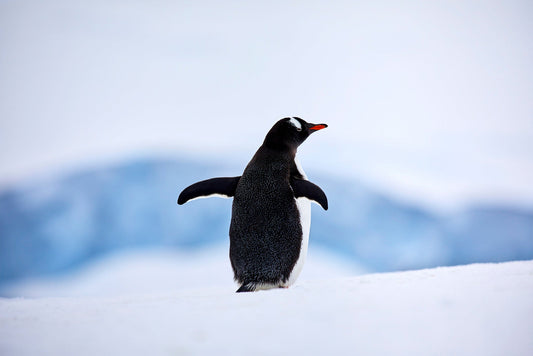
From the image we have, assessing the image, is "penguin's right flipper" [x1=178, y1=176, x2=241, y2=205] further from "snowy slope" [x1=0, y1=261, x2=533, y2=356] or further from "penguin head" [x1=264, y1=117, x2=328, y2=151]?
"snowy slope" [x1=0, y1=261, x2=533, y2=356]

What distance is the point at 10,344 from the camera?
1.83ft

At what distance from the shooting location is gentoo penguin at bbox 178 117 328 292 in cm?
116

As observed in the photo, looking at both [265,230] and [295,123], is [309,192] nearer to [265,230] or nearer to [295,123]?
[265,230]

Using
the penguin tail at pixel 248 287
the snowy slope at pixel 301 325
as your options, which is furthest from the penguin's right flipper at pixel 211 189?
the snowy slope at pixel 301 325

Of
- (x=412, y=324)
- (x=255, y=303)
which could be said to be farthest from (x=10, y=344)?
(x=412, y=324)

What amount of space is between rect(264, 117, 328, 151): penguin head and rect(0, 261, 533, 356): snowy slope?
0.66 metres

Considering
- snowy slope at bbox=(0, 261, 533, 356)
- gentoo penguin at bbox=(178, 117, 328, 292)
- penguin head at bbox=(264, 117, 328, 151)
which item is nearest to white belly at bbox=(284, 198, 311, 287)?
gentoo penguin at bbox=(178, 117, 328, 292)

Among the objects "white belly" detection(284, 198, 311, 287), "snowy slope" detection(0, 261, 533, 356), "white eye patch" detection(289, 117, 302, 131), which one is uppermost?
"white eye patch" detection(289, 117, 302, 131)

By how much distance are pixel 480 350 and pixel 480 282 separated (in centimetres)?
23

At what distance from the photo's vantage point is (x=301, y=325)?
0.61 meters

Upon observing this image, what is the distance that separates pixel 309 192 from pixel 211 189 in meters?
0.32

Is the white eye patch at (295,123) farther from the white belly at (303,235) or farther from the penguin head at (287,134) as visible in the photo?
the white belly at (303,235)

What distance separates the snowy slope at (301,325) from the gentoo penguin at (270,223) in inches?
15.8

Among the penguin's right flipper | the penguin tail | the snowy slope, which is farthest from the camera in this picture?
the penguin's right flipper
